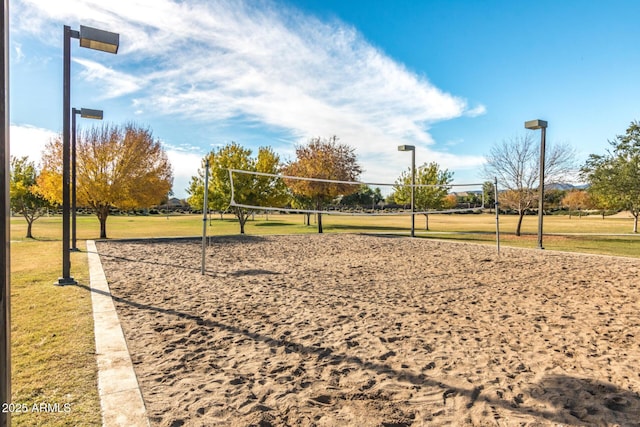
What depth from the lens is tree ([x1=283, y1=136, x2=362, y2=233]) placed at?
25250 millimetres

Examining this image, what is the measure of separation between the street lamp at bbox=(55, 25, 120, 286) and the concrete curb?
2.24 meters

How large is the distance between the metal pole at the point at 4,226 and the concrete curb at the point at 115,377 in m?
1.16

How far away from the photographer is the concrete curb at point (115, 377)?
2.54 meters

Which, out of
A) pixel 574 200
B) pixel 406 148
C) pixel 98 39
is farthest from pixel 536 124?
pixel 574 200

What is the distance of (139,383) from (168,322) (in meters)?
1.77

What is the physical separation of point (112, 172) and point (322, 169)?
42.2 ft

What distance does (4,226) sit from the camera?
1.47 m

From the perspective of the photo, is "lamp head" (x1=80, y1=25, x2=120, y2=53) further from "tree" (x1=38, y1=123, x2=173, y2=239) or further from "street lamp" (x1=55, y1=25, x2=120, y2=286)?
"tree" (x1=38, y1=123, x2=173, y2=239)

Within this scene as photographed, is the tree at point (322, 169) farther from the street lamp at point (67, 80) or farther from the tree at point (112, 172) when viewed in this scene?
the street lamp at point (67, 80)

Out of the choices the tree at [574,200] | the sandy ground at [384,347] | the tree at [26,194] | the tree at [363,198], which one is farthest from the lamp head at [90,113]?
the tree at [574,200]

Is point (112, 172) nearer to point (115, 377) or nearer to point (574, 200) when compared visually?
→ point (115, 377)

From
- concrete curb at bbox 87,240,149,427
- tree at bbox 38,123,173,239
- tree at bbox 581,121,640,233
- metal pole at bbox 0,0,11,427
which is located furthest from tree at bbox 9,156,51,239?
tree at bbox 581,121,640,233

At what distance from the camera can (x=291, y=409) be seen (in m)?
2.73

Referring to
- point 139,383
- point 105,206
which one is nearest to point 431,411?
point 139,383
